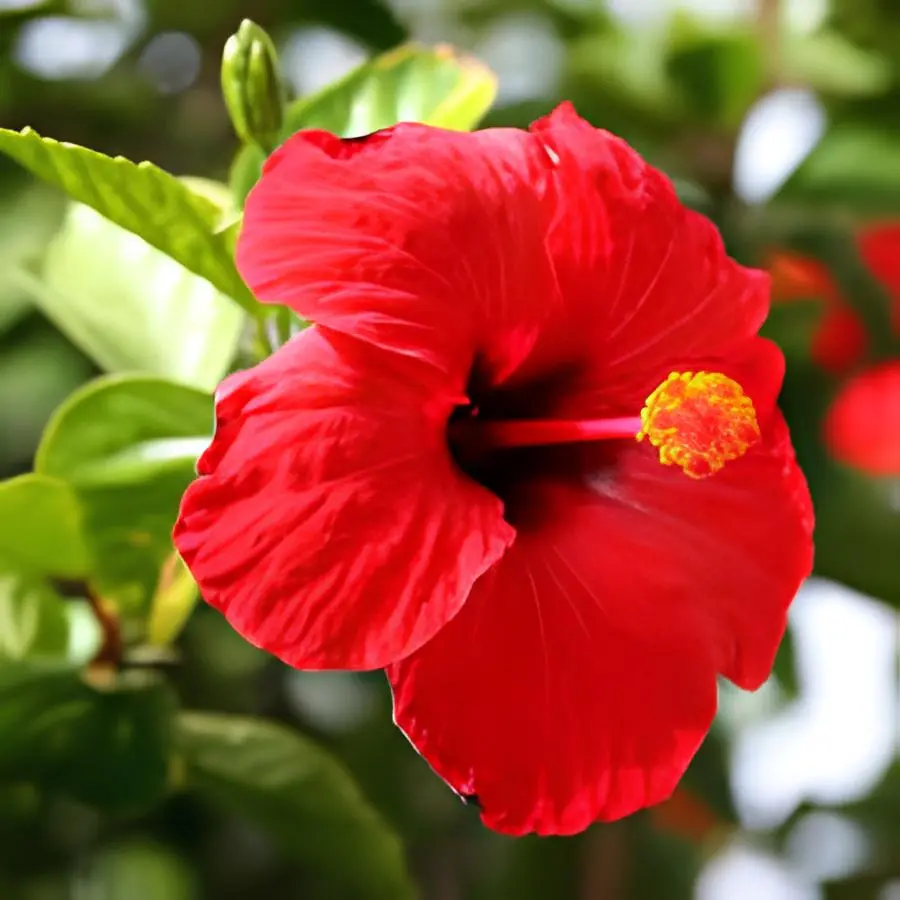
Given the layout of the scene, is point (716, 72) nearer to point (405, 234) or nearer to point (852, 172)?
point (852, 172)

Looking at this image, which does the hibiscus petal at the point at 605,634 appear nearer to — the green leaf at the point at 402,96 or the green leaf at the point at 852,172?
the green leaf at the point at 402,96

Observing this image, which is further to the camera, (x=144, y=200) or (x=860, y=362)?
(x=860, y=362)

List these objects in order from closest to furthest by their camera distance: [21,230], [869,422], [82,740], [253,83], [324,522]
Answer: [324,522] < [253,83] < [82,740] < [21,230] < [869,422]

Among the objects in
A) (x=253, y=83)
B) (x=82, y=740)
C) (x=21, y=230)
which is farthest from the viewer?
(x=21, y=230)

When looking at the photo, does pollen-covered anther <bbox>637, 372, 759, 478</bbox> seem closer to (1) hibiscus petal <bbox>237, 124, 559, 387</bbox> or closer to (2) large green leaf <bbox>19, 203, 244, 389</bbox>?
(1) hibiscus petal <bbox>237, 124, 559, 387</bbox>

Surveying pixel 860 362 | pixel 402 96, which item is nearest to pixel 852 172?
pixel 860 362

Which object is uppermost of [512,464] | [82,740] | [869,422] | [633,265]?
[633,265]

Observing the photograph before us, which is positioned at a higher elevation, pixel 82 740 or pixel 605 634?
pixel 605 634

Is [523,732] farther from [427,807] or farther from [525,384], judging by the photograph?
[427,807]
